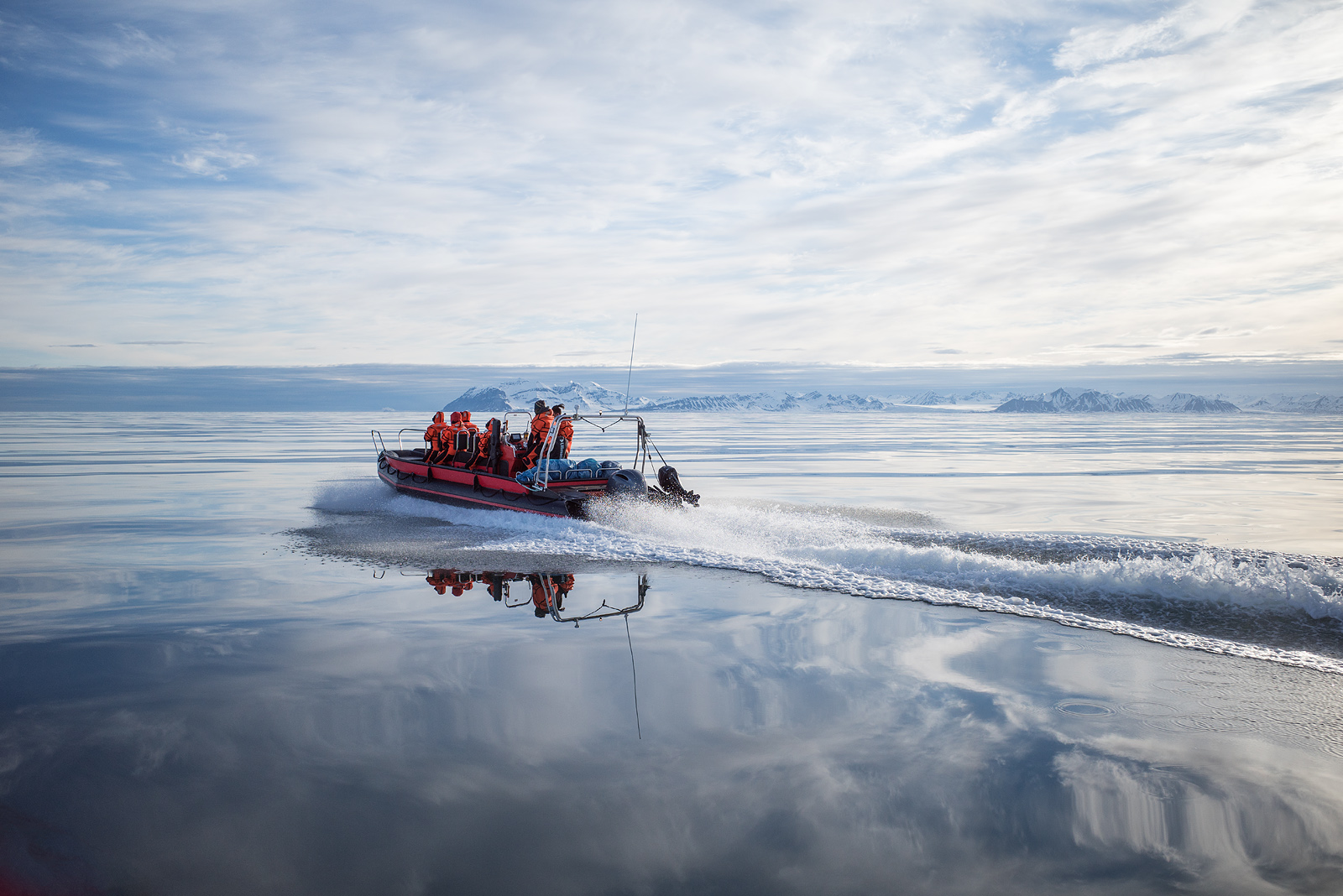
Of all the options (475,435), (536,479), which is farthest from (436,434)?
(536,479)

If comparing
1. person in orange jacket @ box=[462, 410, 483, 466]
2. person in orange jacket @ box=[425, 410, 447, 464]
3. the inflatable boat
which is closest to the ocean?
the inflatable boat

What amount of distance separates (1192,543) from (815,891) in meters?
9.21

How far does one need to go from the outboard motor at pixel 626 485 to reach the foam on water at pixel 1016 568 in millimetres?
344

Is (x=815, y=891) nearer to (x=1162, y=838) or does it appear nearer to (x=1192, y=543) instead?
(x=1162, y=838)

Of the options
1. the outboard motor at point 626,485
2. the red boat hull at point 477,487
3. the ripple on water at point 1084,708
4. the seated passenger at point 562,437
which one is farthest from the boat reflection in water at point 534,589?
the seated passenger at point 562,437

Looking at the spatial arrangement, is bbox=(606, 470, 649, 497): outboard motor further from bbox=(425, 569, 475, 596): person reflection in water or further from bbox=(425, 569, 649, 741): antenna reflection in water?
bbox=(425, 569, 475, 596): person reflection in water

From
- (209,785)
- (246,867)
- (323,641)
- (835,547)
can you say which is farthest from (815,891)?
(835,547)

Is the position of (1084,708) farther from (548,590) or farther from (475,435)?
(475,435)

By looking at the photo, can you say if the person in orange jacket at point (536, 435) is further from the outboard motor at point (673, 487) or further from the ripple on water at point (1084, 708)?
the ripple on water at point (1084, 708)

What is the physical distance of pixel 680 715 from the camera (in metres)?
4.80

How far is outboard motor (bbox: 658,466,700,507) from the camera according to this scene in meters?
12.7

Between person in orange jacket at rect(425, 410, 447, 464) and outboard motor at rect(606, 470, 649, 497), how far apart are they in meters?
4.98

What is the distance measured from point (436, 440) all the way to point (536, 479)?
4.34 metres

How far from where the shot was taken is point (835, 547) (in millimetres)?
9547
